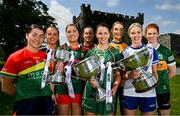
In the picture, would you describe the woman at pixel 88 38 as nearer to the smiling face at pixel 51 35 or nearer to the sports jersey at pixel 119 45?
the sports jersey at pixel 119 45

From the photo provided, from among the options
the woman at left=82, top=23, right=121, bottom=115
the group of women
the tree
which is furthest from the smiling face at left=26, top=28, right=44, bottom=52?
the tree

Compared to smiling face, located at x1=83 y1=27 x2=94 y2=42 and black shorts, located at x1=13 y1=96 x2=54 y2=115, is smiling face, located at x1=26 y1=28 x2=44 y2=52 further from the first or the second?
smiling face, located at x1=83 y1=27 x2=94 y2=42

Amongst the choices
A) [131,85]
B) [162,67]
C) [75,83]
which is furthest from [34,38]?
[162,67]

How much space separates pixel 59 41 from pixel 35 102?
1708 millimetres

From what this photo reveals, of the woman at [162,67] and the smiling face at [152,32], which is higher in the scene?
the smiling face at [152,32]

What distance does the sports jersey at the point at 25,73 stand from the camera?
5805 millimetres

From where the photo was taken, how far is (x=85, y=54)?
22.2 ft

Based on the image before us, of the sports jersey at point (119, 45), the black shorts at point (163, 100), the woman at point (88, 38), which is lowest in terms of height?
the black shorts at point (163, 100)

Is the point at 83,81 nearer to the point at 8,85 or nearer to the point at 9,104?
the point at 8,85

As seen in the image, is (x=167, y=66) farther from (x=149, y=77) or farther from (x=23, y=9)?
(x=23, y=9)

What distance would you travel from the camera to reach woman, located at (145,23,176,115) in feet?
→ 23.5

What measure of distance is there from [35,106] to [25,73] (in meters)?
0.54

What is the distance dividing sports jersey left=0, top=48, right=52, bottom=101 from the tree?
3987 centimetres

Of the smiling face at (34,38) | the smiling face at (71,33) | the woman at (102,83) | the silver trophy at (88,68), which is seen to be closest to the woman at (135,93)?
the woman at (102,83)
